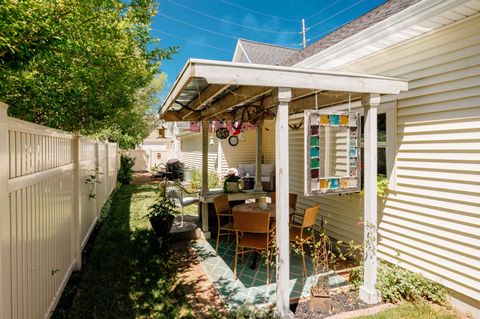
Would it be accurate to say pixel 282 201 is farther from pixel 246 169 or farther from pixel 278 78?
pixel 246 169

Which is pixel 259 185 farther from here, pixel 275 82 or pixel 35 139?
pixel 35 139

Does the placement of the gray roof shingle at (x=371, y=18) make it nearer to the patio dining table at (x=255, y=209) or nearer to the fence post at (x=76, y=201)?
the patio dining table at (x=255, y=209)

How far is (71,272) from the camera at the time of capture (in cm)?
415

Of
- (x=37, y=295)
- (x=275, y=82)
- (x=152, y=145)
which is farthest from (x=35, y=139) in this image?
(x=152, y=145)

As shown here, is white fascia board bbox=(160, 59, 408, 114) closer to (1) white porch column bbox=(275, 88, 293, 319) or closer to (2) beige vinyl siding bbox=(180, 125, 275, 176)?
(1) white porch column bbox=(275, 88, 293, 319)

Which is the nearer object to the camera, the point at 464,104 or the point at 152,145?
the point at 464,104

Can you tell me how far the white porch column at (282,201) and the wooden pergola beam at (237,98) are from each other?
624 mm

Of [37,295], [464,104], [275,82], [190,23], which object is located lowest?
[37,295]

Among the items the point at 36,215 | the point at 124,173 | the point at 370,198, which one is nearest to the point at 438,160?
the point at 370,198

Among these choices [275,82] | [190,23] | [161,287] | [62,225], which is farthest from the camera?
[190,23]

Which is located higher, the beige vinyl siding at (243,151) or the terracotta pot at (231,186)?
the beige vinyl siding at (243,151)

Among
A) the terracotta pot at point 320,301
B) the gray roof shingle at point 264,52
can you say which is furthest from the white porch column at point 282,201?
the gray roof shingle at point 264,52

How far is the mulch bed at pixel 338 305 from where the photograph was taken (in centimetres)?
326

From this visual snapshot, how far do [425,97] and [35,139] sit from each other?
181 inches
